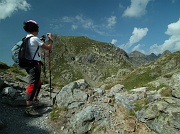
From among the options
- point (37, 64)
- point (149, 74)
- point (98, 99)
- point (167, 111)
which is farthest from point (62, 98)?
point (149, 74)

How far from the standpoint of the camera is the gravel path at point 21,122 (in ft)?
33.5

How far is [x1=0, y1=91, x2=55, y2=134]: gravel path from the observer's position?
10211 mm

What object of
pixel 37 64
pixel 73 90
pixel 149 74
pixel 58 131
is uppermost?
pixel 149 74

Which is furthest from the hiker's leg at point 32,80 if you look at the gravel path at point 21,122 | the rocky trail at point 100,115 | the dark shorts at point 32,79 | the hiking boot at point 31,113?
the rocky trail at point 100,115

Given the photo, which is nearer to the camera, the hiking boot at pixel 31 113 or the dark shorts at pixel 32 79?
the dark shorts at pixel 32 79

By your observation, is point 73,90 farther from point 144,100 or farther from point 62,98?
point 144,100

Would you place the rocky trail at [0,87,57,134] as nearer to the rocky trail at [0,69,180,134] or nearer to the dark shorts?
the rocky trail at [0,69,180,134]

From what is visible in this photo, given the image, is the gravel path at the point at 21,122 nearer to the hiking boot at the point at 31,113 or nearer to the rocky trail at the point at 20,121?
the rocky trail at the point at 20,121

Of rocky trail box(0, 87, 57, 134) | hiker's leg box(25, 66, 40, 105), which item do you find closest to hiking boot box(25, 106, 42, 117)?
rocky trail box(0, 87, 57, 134)

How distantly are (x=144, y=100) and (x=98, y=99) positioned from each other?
3355 mm

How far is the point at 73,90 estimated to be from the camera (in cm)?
1427

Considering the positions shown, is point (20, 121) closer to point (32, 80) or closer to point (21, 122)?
point (21, 122)

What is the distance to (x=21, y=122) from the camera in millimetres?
10992

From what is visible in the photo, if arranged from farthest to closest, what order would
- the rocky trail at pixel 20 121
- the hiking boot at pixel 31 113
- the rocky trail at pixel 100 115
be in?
the hiking boot at pixel 31 113 < the rocky trail at pixel 20 121 < the rocky trail at pixel 100 115
